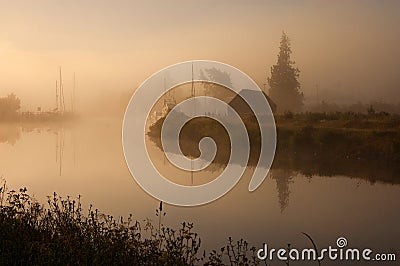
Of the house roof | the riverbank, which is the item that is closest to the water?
the riverbank

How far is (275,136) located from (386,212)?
1637 centimetres

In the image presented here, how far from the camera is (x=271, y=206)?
15.4 m

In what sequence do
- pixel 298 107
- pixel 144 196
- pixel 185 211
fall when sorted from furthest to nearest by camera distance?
pixel 298 107 → pixel 144 196 → pixel 185 211

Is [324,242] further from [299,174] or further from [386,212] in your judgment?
[299,174]

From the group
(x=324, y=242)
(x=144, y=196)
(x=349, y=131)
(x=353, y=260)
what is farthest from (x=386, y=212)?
(x=349, y=131)

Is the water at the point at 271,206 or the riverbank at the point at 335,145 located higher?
the riverbank at the point at 335,145

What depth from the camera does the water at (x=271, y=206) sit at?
1139 cm

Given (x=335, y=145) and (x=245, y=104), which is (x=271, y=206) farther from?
(x=245, y=104)

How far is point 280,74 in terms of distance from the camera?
37.6 metres

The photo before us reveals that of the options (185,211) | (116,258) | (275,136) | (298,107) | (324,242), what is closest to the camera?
(116,258)

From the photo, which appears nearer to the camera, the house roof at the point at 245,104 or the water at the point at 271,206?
the water at the point at 271,206

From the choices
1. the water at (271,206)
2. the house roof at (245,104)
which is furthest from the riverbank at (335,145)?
the water at (271,206)

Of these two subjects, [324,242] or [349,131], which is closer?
[324,242]

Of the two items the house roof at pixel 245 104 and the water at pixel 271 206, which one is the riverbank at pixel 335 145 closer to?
the house roof at pixel 245 104
